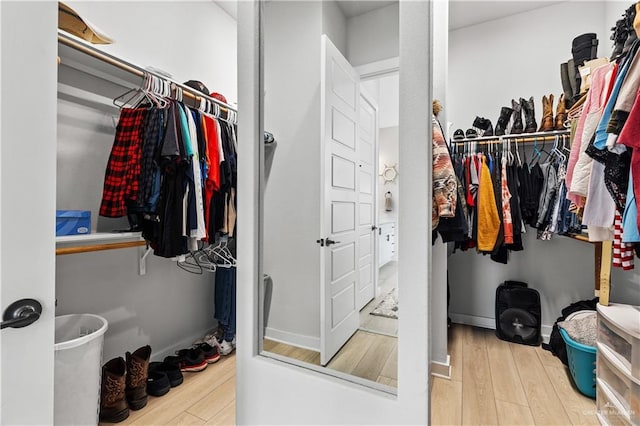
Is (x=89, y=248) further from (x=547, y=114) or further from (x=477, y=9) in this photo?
(x=477, y=9)

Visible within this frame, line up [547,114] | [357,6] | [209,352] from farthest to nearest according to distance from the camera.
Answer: [547,114] < [209,352] < [357,6]

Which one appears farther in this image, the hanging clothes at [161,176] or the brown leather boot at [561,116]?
the brown leather boot at [561,116]

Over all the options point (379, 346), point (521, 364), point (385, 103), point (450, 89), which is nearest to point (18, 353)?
point (379, 346)

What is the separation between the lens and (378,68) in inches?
36.3

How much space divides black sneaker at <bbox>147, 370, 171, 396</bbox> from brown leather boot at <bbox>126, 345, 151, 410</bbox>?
0.26ft

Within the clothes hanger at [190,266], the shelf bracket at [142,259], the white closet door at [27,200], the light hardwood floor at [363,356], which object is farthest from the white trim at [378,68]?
the clothes hanger at [190,266]

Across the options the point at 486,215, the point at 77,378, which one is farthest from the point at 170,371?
the point at 486,215

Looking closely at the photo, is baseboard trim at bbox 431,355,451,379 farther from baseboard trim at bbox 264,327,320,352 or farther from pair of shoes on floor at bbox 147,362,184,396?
pair of shoes on floor at bbox 147,362,184,396

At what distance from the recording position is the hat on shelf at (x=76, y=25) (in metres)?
1.30

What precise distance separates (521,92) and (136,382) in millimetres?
3481

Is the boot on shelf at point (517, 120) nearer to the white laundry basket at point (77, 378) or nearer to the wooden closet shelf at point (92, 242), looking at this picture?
the wooden closet shelf at point (92, 242)

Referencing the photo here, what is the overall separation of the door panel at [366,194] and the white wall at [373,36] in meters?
0.14

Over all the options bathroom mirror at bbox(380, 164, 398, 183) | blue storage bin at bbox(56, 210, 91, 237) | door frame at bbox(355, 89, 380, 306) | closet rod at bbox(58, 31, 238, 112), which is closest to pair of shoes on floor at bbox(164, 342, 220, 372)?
blue storage bin at bbox(56, 210, 91, 237)

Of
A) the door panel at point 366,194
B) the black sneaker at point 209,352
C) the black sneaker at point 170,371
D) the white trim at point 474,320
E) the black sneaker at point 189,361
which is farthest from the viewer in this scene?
the white trim at point 474,320
